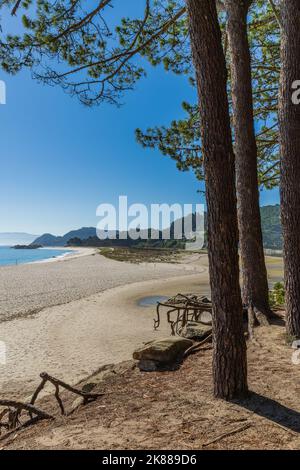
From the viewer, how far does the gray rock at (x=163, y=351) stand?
5.82m

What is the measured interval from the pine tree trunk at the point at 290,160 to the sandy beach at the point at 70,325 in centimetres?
553

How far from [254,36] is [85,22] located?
17.0ft

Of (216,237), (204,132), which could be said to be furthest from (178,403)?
(204,132)

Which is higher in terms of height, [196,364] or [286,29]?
[286,29]

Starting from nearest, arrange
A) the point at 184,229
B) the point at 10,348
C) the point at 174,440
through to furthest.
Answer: the point at 174,440, the point at 10,348, the point at 184,229

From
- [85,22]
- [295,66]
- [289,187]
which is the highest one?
[85,22]

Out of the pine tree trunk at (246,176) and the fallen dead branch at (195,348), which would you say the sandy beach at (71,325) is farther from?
the pine tree trunk at (246,176)

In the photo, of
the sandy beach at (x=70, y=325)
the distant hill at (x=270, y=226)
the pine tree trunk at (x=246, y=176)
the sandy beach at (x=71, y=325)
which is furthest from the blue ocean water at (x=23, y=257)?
the distant hill at (x=270, y=226)

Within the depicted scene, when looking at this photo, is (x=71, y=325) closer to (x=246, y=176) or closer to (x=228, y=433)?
(x=246, y=176)

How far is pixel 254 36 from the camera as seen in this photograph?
9.92 metres

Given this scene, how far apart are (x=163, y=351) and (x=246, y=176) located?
13.0 feet

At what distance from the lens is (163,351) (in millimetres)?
5863
